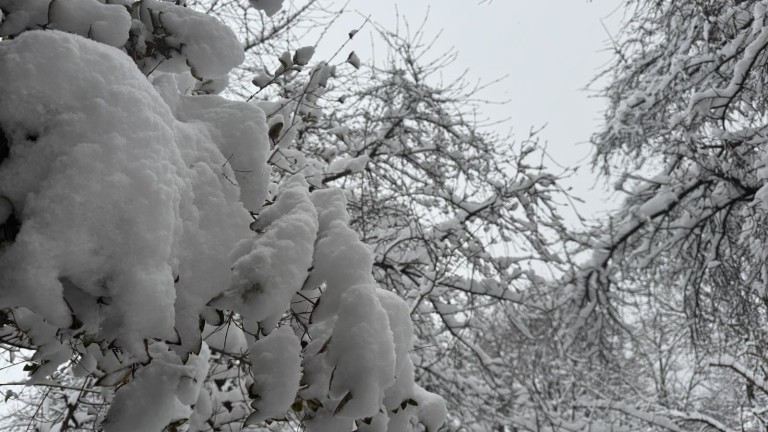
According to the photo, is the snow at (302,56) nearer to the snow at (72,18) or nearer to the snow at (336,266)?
the snow at (72,18)

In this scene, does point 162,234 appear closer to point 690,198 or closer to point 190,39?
point 190,39

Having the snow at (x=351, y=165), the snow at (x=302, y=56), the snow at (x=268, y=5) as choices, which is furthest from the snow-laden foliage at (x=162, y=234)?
the snow at (x=351, y=165)

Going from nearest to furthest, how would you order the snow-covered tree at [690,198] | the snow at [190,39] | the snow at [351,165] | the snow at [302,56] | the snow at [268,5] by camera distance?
the snow at [190,39] → the snow at [268,5] → the snow at [302,56] → the snow at [351,165] → the snow-covered tree at [690,198]

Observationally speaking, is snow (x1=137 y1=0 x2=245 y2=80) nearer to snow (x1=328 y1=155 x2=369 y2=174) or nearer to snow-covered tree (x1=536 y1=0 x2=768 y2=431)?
snow (x1=328 y1=155 x2=369 y2=174)

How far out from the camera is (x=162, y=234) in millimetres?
821

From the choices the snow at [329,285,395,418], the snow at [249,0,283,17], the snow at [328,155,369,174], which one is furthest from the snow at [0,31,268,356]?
the snow at [328,155,369,174]

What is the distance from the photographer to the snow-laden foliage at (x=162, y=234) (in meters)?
0.77

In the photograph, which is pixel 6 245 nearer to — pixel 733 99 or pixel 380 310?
pixel 380 310

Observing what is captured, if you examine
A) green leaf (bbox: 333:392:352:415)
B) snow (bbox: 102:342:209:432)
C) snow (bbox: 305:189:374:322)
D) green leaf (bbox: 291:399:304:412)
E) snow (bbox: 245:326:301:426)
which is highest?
snow (bbox: 305:189:374:322)

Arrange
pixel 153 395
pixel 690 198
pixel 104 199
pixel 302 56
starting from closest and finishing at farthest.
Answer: pixel 104 199
pixel 153 395
pixel 302 56
pixel 690 198

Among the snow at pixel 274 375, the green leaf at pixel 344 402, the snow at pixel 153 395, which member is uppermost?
the green leaf at pixel 344 402

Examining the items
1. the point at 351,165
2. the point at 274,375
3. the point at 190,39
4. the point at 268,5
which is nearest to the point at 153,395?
the point at 274,375

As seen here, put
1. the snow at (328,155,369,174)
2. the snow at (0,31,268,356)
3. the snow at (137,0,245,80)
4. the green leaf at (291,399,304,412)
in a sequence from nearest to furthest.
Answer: the snow at (0,31,268,356), the green leaf at (291,399,304,412), the snow at (137,0,245,80), the snow at (328,155,369,174)

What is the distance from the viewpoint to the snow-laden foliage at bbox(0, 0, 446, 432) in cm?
77
